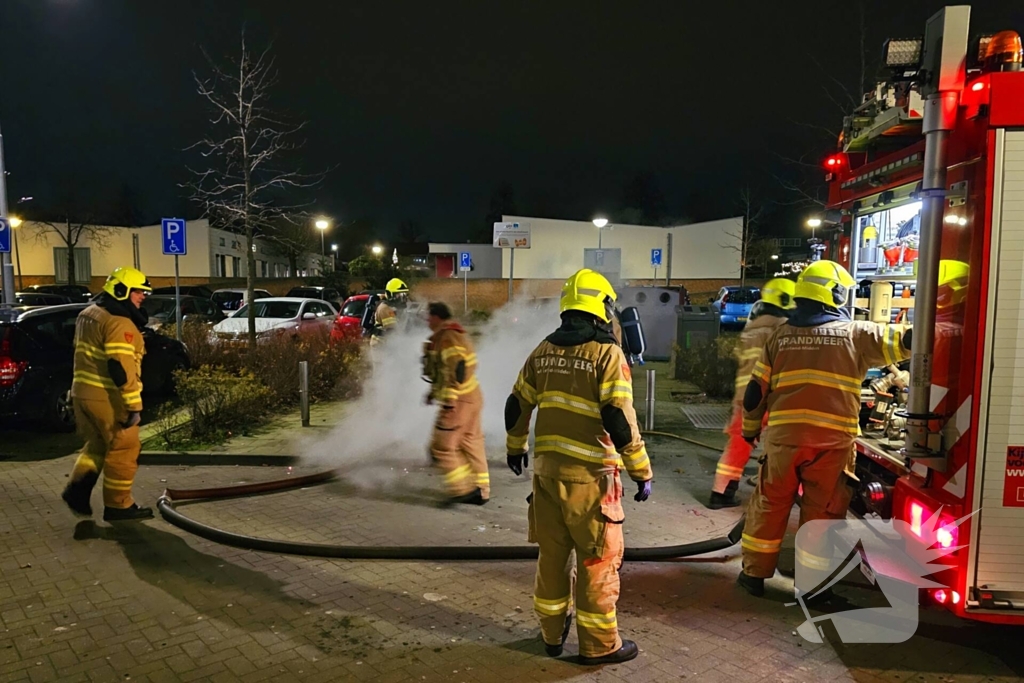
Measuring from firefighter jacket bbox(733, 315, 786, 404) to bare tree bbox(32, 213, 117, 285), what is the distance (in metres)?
35.8

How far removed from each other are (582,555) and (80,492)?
4202 mm

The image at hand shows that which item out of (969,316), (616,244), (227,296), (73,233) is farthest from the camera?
(73,233)

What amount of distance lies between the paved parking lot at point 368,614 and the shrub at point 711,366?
16.7 feet

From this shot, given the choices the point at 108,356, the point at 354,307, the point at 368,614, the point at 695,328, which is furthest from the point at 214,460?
the point at 354,307

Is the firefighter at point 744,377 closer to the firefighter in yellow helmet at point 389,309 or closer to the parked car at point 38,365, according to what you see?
the firefighter in yellow helmet at point 389,309

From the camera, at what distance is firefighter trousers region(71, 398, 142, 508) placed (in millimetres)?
5320

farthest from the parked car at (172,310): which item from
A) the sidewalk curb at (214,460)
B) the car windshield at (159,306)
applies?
the sidewalk curb at (214,460)

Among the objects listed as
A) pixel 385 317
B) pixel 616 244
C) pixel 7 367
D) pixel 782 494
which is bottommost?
pixel 782 494

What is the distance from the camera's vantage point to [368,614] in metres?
3.95

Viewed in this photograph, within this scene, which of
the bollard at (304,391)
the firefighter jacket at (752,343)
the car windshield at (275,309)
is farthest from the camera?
the car windshield at (275,309)

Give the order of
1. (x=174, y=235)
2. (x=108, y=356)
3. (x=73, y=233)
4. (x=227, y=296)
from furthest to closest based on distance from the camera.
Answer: (x=73, y=233)
(x=227, y=296)
(x=174, y=235)
(x=108, y=356)

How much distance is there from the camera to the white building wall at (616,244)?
116ft

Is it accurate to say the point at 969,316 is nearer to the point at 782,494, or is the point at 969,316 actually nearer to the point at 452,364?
the point at 782,494

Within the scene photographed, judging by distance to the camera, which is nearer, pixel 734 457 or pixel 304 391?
pixel 734 457
